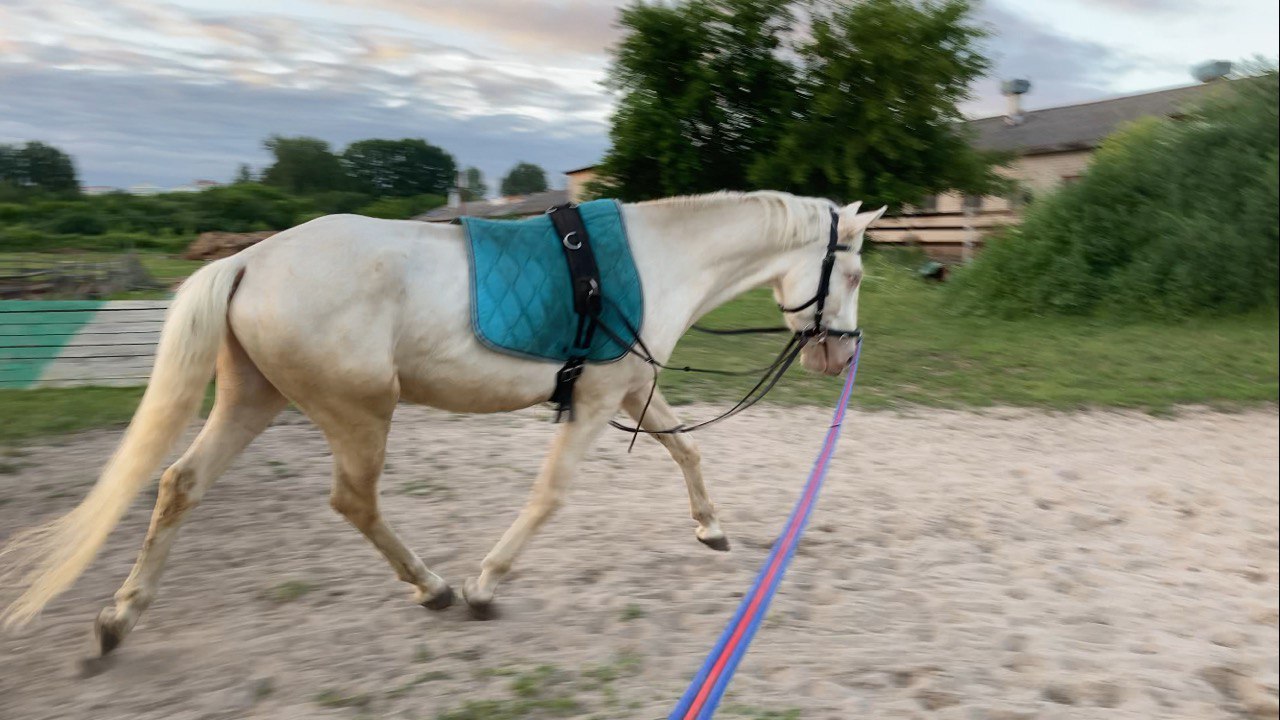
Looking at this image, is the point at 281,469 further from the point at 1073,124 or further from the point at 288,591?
the point at 1073,124

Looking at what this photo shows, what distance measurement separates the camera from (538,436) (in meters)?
6.75

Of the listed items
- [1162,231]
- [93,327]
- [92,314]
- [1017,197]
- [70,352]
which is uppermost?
[1017,197]

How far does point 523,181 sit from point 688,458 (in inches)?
1662

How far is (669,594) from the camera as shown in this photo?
3.78 m

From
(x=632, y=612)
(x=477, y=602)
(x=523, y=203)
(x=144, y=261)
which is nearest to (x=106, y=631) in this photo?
(x=477, y=602)

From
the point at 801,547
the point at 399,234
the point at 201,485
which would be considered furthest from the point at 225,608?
the point at 801,547

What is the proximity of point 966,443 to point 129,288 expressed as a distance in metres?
12.8

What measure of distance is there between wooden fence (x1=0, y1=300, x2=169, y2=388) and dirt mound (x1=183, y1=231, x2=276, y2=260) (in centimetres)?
795

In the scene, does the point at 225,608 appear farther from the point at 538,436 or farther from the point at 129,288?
the point at 129,288

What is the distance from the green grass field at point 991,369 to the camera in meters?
7.50

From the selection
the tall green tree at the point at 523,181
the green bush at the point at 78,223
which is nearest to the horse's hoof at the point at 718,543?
the green bush at the point at 78,223

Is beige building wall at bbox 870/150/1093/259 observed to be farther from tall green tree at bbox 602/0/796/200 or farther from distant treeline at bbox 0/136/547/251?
distant treeline at bbox 0/136/547/251

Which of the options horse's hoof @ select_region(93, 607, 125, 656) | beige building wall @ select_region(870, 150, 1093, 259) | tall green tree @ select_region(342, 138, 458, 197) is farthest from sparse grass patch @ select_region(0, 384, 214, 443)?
beige building wall @ select_region(870, 150, 1093, 259)

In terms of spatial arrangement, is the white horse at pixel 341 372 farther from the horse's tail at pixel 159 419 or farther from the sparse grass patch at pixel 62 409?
the sparse grass patch at pixel 62 409
